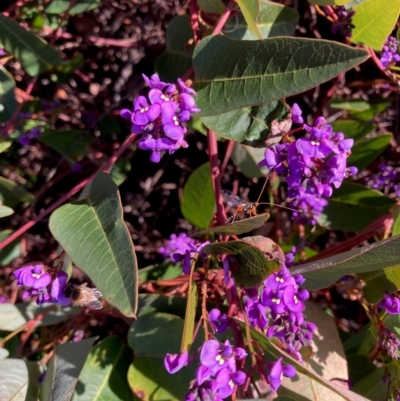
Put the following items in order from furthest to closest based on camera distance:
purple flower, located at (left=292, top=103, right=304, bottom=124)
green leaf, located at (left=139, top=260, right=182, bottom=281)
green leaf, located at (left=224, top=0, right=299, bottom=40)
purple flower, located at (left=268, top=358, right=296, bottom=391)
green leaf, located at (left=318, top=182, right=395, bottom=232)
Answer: green leaf, located at (left=139, top=260, right=182, bottom=281) < green leaf, located at (left=318, top=182, right=395, bottom=232) < green leaf, located at (left=224, top=0, right=299, bottom=40) < purple flower, located at (left=292, top=103, right=304, bottom=124) < purple flower, located at (left=268, top=358, right=296, bottom=391)

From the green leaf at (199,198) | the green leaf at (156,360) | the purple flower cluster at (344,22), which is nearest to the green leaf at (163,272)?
the green leaf at (199,198)

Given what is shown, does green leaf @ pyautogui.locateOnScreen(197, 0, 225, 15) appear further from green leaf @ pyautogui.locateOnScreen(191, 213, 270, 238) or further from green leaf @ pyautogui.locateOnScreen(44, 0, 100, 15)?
green leaf @ pyautogui.locateOnScreen(191, 213, 270, 238)

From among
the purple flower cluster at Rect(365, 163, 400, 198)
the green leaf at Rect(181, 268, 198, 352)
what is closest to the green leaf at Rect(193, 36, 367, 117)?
the green leaf at Rect(181, 268, 198, 352)

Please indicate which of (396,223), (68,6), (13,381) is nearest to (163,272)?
(13,381)

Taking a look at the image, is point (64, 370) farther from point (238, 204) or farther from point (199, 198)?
point (199, 198)

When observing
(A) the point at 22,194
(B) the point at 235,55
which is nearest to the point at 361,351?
(B) the point at 235,55

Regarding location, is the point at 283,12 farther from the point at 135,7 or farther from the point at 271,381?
the point at 271,381

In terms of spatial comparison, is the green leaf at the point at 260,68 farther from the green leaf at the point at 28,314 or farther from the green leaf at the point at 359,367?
the green leaf at the point at 359,367
